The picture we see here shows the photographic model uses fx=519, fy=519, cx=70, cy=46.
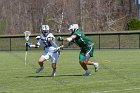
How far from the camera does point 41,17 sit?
6800cm

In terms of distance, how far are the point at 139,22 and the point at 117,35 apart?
12.2 meters

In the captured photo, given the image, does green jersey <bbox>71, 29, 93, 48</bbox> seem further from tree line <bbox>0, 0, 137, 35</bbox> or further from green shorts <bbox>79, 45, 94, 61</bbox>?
tree line <bbox>0, 0, 137, 35</bbox>

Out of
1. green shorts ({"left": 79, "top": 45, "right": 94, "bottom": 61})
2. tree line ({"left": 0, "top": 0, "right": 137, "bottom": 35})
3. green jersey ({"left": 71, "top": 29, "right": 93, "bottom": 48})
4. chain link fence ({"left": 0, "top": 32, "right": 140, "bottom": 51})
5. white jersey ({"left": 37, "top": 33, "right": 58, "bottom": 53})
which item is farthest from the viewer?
tree line ({"left": 0, "top": 0, "right": 137, "bottom": 35})

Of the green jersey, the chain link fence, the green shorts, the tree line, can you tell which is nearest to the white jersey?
the green jersey

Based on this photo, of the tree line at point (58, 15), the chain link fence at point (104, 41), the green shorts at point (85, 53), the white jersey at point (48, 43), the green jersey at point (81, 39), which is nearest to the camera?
the green jersey at point (81, 39)

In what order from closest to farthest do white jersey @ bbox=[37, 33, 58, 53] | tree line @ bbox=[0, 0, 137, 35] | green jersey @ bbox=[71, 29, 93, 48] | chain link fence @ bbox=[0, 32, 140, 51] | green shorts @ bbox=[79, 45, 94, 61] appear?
green jersey @ bbox=[71, 29, 93, 48], white jersey @ bbox=[37, 33, 58, 53], green shorts @ bbox=[79, 45, 94, 61], chain link fence @ bbox=[0, 32, 140, 51], tree line @ bbox=[0, 0, 137, 35]

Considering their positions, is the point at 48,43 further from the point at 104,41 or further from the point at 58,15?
the point at 58,15

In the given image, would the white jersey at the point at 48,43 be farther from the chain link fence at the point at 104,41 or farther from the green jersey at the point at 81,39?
the chain link fence at the point at 104,41

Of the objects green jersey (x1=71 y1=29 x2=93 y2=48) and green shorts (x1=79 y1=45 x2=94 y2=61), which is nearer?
green jersey (x1=71 y1=29 x2=93 y2=48)

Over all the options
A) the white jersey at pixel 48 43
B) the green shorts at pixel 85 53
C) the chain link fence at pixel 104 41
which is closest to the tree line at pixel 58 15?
the chain link fence at pixel 104 41

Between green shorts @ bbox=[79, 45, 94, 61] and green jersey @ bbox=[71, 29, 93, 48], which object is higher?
green jersey @ bbox=[71, 29, 93, 48]

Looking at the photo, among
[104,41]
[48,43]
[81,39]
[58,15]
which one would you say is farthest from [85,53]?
[58,15]

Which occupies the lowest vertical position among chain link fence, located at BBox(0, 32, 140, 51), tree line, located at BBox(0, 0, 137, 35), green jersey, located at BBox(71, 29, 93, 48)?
chain link fence, located at BBox(0, 32, 140, 51)

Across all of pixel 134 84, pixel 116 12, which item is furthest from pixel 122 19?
pixel 134 84
